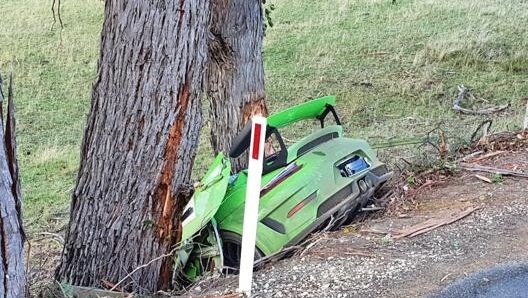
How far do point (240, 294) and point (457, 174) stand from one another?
2414mm

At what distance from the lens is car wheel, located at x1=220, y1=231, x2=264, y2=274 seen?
4541 millimetres

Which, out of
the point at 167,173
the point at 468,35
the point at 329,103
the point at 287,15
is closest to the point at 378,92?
the point at 468,35

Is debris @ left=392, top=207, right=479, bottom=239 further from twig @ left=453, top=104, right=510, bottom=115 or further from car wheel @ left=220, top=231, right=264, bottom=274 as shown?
twig @ left=453, top=104, right=510, bottom=115

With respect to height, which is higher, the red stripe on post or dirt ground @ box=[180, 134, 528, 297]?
the red stripe on post

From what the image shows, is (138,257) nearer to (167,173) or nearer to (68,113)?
(167,173)

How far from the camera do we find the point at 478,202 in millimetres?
4938

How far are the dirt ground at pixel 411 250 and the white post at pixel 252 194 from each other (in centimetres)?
21

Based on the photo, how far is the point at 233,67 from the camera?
6617 mm

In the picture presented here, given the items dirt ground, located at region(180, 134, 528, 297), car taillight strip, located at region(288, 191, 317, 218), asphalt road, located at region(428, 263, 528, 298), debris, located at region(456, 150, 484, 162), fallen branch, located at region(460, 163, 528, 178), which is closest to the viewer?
asphalt road, located at region(428, 263, 528, 298)

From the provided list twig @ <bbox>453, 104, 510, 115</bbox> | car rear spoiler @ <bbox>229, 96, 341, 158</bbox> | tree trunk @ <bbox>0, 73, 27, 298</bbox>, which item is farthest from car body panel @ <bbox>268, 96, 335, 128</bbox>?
twig @ <bbox>453, 104, 510, 115</bbox>

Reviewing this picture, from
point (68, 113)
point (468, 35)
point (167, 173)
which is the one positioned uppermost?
point (167, 173)

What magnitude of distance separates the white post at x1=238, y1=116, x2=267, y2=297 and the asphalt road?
965 millimetres

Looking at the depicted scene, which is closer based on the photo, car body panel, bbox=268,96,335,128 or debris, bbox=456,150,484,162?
car body panel, bbox=268,96,335,128

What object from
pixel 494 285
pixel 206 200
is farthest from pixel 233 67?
pixel 494 285
